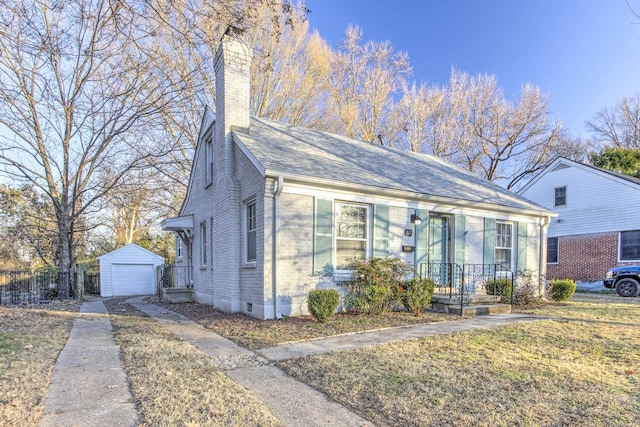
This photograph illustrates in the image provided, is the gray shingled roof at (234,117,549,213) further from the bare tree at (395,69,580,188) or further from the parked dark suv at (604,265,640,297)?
the bare tree at (395,69,580,188)

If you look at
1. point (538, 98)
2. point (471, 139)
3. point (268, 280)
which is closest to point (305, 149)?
point (268, 280)

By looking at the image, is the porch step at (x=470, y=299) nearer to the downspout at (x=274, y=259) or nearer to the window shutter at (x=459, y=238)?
the window shutter at (x=459, y=238)

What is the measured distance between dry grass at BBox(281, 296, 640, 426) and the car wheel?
1011cm

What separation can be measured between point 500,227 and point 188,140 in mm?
15448

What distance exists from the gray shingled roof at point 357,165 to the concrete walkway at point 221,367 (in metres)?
3.62

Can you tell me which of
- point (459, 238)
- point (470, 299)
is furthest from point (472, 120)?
point (470, 299)

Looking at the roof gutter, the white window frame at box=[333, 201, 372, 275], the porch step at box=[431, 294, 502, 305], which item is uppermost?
the roof gutter

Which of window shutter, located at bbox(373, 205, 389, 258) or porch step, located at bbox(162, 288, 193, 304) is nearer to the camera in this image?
window shutter, located at bbox(373, 205, 389, 258)

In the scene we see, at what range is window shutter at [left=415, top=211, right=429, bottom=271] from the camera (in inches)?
415

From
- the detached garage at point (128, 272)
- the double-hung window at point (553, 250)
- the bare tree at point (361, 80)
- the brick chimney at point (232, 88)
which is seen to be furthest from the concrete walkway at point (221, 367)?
the bare tree at point (361, 80)

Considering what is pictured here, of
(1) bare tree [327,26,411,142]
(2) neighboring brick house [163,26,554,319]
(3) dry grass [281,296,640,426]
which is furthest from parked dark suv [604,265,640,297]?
(1) bare tree [327,26,411,142]

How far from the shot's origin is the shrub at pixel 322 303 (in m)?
7.68

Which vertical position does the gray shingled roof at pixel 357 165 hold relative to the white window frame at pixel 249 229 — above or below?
above

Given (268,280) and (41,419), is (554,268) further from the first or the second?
(41,419)
